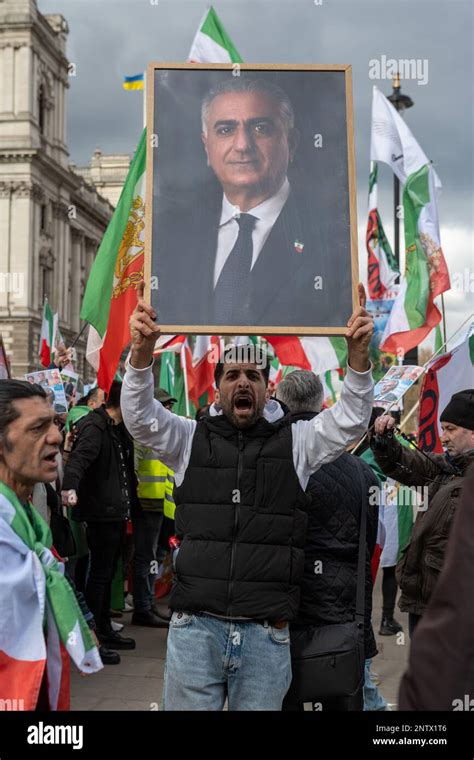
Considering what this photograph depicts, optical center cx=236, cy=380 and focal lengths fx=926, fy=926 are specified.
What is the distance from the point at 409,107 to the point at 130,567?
34.0 feet

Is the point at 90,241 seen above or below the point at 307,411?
above

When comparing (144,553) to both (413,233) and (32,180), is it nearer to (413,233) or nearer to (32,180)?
(413,233)

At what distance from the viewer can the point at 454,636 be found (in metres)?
1.61

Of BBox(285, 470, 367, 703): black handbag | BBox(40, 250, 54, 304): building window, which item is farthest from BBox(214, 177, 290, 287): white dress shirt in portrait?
BBox(40, 250, 54, 304): building window

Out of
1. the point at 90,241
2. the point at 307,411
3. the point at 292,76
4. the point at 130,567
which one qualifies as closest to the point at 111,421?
the point at 130,567

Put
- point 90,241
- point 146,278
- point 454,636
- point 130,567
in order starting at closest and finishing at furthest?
point 454,636
point 146,278
point 130,567
point 90,241

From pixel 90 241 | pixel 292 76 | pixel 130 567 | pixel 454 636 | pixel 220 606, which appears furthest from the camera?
pixel 90 241

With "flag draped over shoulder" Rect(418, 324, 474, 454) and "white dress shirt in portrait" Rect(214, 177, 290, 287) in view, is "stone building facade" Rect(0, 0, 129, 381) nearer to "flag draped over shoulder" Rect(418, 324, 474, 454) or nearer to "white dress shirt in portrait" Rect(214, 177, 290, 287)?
"flag draped over shoulder" Rect(418, 324, 474, 454)

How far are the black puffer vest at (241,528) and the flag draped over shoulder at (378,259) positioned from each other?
458 inches

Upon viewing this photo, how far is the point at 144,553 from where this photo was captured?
7.81 metres

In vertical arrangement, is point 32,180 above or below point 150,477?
above

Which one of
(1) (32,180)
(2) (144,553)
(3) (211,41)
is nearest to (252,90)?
(2) (144,553)

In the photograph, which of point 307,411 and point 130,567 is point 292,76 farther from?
point 130,567

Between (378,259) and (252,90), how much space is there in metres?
11.6
